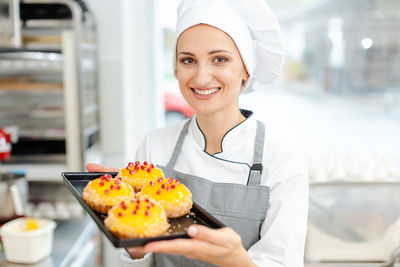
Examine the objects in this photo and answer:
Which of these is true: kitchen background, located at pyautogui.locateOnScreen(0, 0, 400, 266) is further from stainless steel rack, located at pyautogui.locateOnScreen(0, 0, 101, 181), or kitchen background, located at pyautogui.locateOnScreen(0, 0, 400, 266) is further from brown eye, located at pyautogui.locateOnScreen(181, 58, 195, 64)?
brown eye, located at pyautogui.locateOnScreen(181, 58, 195, 64)

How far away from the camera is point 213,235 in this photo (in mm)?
992

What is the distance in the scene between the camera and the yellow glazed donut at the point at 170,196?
1.25 metres

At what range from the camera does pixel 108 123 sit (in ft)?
11.2

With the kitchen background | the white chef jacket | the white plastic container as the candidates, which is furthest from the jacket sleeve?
the white plastic container

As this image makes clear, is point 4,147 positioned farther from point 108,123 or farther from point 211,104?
point 211,104

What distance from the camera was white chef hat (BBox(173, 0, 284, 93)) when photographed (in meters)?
1.42

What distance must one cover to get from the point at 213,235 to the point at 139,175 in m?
0.52

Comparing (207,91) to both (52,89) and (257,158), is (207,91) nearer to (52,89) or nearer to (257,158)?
(257,158)

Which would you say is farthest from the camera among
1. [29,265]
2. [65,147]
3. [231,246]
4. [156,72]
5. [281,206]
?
[156,72]

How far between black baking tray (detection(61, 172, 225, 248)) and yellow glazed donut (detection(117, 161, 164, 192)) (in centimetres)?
10

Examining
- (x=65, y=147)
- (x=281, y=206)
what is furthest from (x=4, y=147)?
(x=281, y=206)

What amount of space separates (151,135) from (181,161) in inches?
7.1

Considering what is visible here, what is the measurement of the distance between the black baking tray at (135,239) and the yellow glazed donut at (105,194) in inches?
0.8

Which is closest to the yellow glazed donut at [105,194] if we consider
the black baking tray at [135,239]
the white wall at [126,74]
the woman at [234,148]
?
the black baking tray at [135,239]
